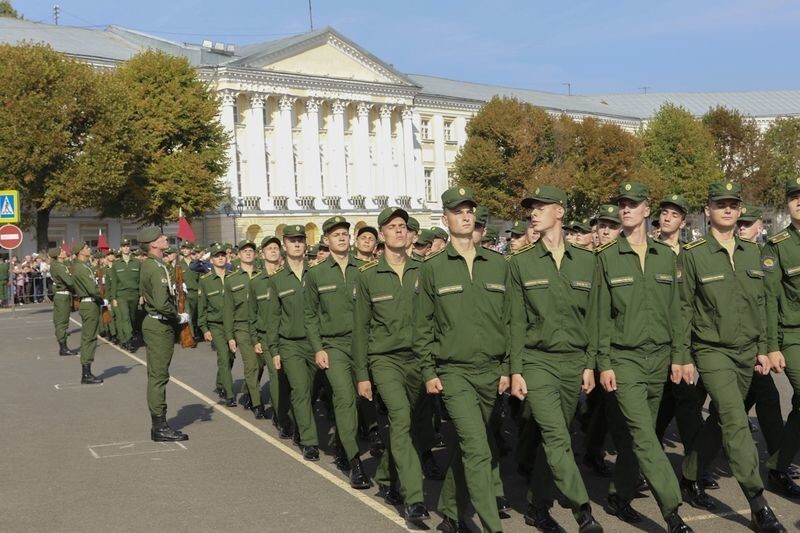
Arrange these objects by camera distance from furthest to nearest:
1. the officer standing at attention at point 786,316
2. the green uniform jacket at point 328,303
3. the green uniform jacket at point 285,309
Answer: the green uniform jacket at point 285,309, the green uniform jacket at point 328,303, the officer standing at attention at point 786,316

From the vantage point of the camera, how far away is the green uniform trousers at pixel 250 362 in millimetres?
13047

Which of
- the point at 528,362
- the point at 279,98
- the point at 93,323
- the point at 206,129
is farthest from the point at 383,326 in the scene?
the point at 279,98

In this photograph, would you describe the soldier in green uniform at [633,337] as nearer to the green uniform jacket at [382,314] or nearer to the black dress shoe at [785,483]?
the black dress shoe at [785,483]

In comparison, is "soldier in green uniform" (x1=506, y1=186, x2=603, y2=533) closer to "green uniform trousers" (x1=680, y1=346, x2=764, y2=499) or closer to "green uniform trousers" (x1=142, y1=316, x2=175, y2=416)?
"green uniform trousers" (x1=680, y1=346, x2=764, y2=499)

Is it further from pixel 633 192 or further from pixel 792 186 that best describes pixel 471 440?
pixel 792 186

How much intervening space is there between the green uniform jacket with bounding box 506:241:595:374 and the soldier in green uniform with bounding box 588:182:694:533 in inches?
4.9

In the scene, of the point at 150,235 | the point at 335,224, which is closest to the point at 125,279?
the point at 150,235

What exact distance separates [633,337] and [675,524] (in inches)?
49.7

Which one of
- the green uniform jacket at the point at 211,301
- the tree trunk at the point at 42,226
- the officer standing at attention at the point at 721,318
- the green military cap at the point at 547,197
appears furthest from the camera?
the tree trunk at the point at 42,226

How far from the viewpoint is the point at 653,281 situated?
742 centimetres

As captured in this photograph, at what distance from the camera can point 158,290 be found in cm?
1125

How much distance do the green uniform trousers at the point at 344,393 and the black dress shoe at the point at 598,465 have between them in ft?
6.43

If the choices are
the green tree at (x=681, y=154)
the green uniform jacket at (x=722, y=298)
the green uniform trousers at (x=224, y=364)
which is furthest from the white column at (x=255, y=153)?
the green uniform jacket at (x=722, y=298)

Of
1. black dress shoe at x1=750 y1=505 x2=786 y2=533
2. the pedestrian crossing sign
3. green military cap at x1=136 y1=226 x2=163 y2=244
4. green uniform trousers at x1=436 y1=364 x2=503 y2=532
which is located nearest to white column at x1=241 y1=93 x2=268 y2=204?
the pedestrian crossing sign
